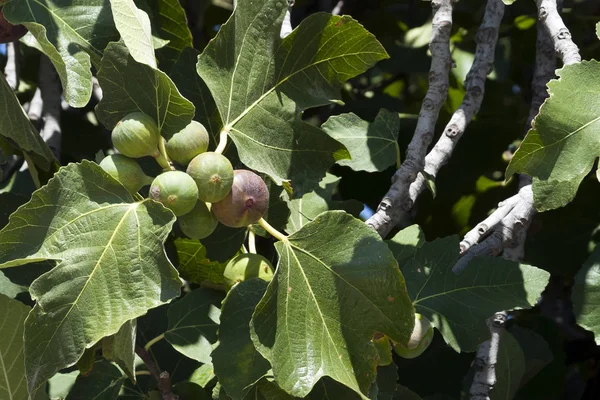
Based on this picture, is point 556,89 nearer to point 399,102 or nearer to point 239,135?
point 239,135

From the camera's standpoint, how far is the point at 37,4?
1344 mm

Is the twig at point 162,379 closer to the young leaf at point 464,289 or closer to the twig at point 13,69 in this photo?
the young leaf at point 464,289

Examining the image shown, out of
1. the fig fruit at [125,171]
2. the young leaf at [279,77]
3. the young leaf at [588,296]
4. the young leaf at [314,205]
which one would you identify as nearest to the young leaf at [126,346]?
the fig fruit at [125,171]

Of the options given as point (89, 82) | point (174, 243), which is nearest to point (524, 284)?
point (174, 243)

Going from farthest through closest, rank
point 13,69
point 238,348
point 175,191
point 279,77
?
point 13,69
point 279,77
point 238,348
point 175,191

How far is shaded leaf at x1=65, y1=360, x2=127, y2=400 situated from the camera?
1524mm

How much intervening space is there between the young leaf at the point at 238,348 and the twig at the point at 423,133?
0.27 m

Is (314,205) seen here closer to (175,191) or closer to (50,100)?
(175,191)

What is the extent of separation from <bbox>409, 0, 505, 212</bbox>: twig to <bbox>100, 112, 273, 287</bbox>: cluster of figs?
0.39 metres

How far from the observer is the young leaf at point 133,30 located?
3.75 feet

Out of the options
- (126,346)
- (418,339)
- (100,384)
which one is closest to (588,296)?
(418,339)

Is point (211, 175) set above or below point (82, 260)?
above

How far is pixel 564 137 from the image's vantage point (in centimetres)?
115

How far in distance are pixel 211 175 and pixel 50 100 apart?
105 cm
